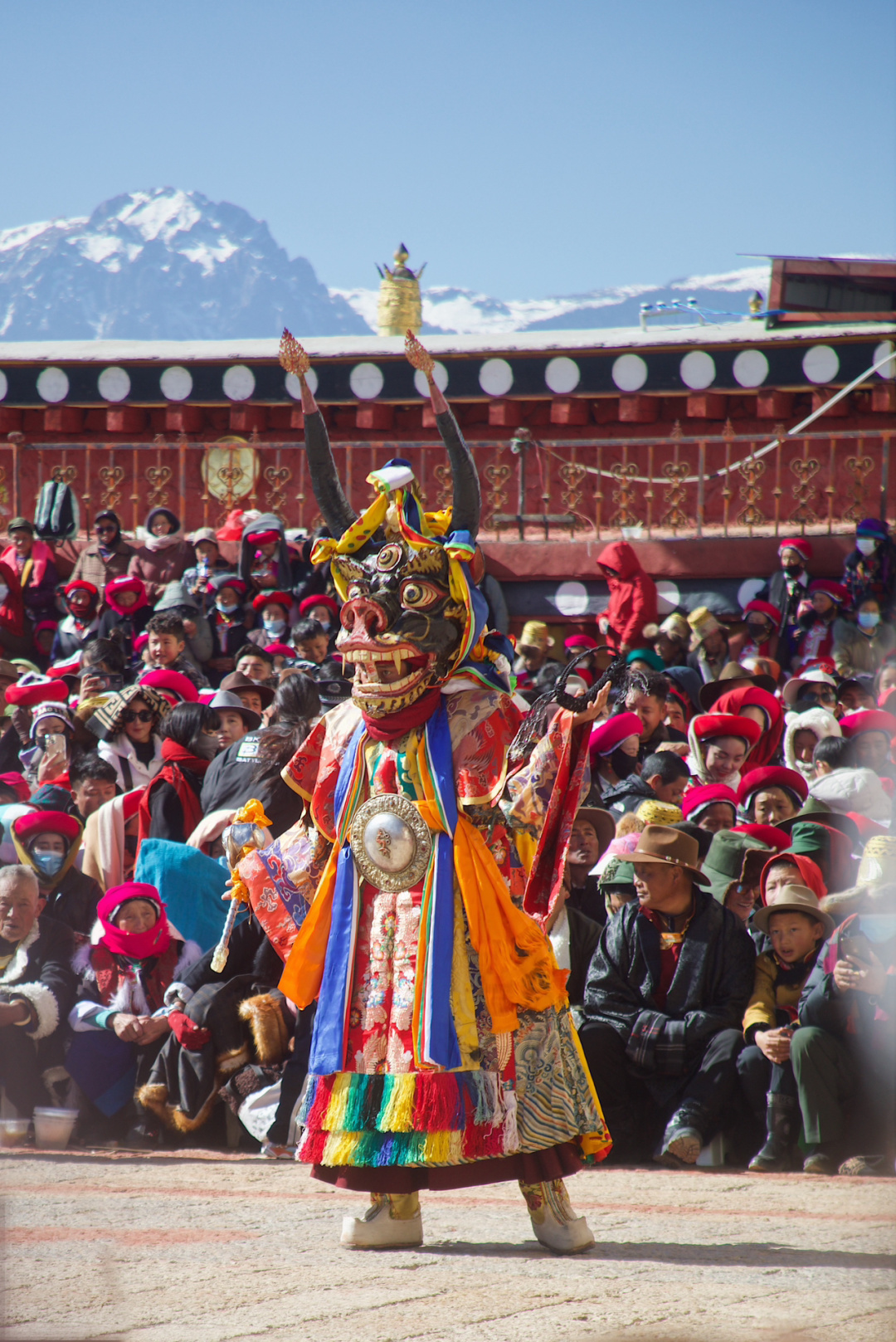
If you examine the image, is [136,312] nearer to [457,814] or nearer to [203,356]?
[203,356]

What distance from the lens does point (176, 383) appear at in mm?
14266

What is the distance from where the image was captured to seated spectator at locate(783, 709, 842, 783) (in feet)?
23.5

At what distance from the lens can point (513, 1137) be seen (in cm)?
372

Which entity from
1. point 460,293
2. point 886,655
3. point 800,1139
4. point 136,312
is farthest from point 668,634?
point 460,293

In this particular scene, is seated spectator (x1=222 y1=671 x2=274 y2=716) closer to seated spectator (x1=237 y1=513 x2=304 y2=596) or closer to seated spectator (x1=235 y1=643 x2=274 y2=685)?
seated spectator (x1=235 y1=643 x2=274 y2=685)

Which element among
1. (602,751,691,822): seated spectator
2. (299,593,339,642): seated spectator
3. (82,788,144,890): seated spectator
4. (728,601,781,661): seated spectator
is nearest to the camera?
(602,751,691,822): seated spectator

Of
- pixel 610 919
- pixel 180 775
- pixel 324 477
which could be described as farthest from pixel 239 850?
pixel 180 775

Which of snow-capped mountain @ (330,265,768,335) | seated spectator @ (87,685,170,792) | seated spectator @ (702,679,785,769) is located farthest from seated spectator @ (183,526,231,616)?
snow-capped mountain @ (330,265,768,335)

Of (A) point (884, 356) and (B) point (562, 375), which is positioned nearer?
(A) point (884, 356)

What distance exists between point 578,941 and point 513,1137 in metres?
1.91

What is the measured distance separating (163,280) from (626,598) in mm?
50645

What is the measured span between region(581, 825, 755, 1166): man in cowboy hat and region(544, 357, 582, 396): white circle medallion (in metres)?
8.34

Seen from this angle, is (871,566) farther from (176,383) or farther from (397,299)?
(397,299)

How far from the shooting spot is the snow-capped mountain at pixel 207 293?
1944cm
